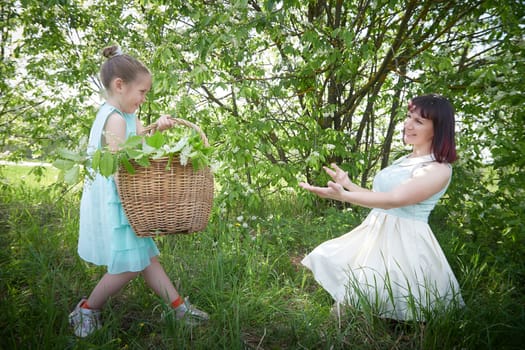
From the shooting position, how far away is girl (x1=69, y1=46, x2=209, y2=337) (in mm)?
1734

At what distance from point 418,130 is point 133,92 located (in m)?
1.50

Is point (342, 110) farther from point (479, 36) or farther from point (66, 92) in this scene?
point (66, 92)

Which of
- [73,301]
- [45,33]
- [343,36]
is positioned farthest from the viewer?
[45,33]

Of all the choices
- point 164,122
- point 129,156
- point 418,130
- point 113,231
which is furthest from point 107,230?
point 418,130

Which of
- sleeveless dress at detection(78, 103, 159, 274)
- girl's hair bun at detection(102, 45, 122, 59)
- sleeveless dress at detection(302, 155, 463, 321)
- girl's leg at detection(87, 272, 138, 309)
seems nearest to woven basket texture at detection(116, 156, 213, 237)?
sleeveless dress at detection(78, 103, 159, 274)

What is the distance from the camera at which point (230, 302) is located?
2023mm

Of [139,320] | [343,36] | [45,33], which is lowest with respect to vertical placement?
[139,320]

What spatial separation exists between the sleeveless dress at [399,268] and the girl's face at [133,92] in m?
1.38

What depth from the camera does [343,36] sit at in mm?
2641

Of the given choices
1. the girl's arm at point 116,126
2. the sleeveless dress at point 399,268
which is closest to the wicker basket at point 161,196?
the girl's arm at point 116,126

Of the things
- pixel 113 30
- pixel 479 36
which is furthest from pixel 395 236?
pixel 113 30

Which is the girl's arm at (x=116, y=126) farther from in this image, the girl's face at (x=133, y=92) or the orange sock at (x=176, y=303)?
the orange sock at (x=176, y=303)

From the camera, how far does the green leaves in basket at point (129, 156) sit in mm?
1395

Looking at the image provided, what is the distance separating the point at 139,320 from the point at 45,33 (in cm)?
353
